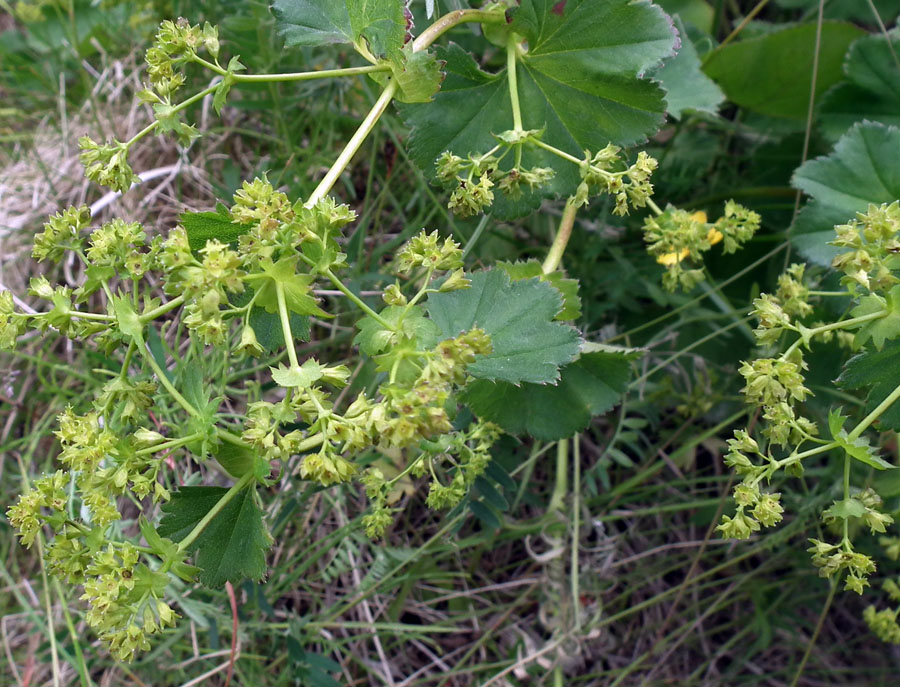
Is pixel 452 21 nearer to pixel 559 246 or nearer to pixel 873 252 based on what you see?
pixel 559 246

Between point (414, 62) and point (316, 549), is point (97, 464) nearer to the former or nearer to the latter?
point (414, 62)

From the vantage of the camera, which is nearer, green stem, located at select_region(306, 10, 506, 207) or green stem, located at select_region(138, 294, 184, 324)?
green stem, located at select_region(138, 294, 184, 324)

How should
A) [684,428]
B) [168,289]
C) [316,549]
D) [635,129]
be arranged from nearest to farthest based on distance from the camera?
[168,289], [635,129], [316,549], [684,428]

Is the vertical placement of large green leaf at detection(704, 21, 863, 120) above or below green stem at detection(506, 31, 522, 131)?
below

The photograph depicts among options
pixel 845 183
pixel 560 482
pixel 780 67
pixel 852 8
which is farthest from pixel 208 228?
pixel 852 8

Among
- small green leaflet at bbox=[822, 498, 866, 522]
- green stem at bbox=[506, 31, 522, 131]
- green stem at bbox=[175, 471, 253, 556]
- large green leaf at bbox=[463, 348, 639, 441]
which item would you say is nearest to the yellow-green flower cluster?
small green leaflet at bbox=[822, 498, 866, 522]

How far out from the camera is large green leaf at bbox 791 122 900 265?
157cm

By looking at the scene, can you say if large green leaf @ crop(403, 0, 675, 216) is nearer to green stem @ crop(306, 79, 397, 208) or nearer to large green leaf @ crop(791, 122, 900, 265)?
green stem @ crop(306, 79, 397, 208)

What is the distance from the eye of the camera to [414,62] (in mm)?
1236

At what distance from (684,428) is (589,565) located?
427 mm

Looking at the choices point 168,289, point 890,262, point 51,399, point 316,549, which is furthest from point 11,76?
point 890,262

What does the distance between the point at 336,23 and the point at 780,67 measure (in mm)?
1251

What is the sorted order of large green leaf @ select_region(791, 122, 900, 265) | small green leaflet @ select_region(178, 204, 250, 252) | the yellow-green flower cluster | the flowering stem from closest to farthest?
the yellow-green flower cluster → small green leaflet @ select_region(178, 204, 250, 252) → the flowering stem → large green leaf @ select_region(791, 122, 900, 265)

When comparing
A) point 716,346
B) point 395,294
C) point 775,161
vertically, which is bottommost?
point 716,346
